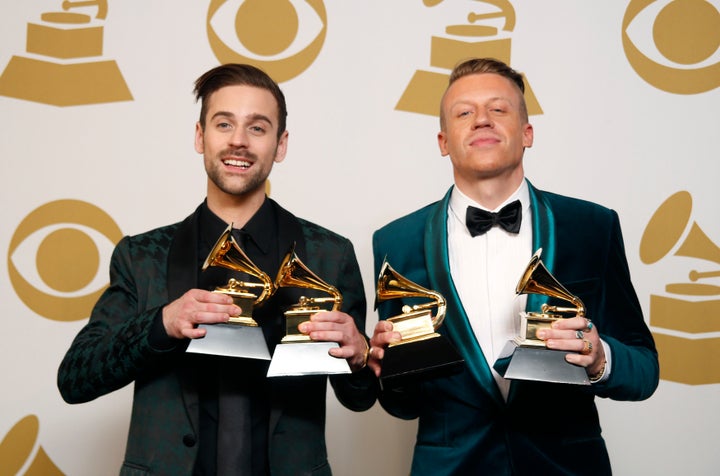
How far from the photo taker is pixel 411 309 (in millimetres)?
2307

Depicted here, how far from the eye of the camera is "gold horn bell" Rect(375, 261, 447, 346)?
2285 mm

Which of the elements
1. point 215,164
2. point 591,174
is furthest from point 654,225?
point 215,164

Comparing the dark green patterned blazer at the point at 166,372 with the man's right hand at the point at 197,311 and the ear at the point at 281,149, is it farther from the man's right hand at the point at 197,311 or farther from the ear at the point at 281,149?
the ear at the point at 281,149

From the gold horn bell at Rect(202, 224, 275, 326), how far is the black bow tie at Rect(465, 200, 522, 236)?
0.70 m

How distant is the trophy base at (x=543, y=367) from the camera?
85.5 inches

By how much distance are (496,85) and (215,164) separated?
95cm

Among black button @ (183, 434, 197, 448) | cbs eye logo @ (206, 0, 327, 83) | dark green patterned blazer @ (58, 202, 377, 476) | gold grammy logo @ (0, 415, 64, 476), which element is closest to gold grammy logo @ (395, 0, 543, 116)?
cbs eye logo @ (206, 0, 327, 83)

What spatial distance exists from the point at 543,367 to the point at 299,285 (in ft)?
2.37

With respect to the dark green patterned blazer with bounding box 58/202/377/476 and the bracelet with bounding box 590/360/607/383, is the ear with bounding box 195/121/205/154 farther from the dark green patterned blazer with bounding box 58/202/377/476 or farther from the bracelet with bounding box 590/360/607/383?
the bracelet with bounding box 590/360/607/383

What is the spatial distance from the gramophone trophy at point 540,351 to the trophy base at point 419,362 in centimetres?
16

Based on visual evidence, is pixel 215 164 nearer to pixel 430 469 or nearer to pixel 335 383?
pixel 335 383

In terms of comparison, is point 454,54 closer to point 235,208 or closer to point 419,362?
point 235,208

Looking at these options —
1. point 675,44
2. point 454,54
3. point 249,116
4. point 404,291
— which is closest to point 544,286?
point 404,291

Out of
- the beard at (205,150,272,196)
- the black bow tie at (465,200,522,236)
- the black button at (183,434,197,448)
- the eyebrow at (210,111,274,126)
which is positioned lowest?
the black button at (183,434,197,448)
